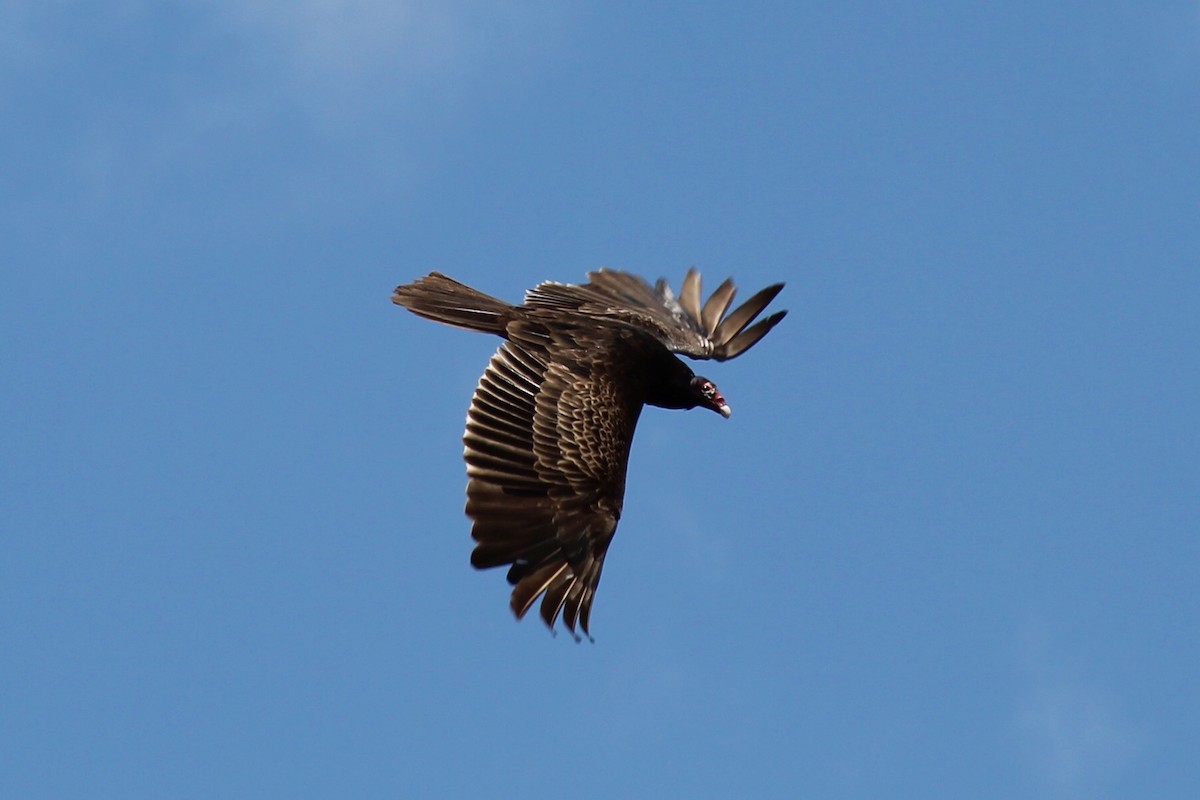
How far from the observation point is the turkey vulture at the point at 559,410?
431 inches

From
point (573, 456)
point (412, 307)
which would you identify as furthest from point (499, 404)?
point (412, 307)

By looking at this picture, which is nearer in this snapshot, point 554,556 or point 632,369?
point 554,556

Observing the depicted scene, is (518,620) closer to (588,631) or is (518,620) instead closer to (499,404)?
(588,631)

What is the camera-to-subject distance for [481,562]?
1075cm

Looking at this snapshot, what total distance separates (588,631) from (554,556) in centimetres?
53

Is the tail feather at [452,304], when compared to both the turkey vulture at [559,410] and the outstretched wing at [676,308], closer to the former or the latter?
the turkey vulture at [559,410]

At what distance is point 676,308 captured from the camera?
1410 cm

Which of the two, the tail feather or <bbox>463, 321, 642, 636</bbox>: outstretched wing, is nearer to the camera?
<bbox>463, 321, 642, 636</bbox>: outstretched wing

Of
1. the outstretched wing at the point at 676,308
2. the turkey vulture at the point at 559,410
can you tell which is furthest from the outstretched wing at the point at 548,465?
the outstretched wing at the point at 676,308

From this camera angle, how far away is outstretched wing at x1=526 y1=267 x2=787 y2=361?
44.1ft

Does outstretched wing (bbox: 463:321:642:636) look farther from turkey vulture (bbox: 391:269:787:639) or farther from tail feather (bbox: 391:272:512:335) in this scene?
tail feather (bbox: 391:272:512:335)

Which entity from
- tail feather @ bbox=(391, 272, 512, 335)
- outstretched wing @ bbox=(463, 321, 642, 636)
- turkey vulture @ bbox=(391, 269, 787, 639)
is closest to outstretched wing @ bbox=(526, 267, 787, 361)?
turkey vulture @ bbox=(391, 269, 787, 639)

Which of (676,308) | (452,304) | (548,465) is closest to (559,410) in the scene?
(548,465)

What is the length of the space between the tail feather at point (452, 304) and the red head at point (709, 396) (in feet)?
5.06
